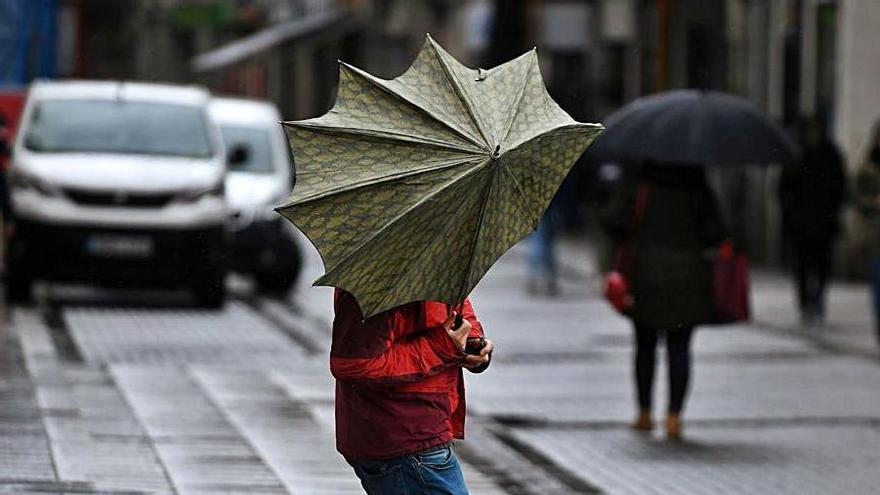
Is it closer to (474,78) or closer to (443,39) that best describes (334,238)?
(474,78)

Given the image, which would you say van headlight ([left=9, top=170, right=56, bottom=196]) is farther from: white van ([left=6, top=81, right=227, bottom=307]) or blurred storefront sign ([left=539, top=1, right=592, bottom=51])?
blurred storefront sign ([left=539, top=1, right=592, bottom=51])

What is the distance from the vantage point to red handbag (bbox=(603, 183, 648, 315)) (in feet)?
35.2

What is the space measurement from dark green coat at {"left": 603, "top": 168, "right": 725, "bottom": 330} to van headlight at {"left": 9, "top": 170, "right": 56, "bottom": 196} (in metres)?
7.41

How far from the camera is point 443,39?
43.6m

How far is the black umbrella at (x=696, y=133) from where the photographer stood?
10.6m

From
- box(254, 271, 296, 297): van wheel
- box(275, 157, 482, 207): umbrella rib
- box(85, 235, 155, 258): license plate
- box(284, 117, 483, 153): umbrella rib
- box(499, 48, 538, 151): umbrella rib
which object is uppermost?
box(499, 48, 538, 151): umbrella rib

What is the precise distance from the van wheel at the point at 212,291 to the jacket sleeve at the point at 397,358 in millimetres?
12291

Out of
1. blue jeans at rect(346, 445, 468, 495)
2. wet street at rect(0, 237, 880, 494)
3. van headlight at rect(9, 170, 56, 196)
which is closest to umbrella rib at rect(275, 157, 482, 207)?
blue jeans at rect(346, 445, 468, 495)

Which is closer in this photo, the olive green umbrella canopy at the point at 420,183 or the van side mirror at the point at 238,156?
the olive green umbrella canopy at the point at 420,183

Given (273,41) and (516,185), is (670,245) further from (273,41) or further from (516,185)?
(273,41)

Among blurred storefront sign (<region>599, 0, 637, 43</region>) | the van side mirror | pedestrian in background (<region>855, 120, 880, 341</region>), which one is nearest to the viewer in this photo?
pedestrian in background (<region>855, 120, 880, 341</region>)

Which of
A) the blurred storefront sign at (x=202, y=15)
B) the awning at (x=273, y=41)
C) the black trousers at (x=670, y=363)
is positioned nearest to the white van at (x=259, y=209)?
the black trousers at (x=670, y=363)

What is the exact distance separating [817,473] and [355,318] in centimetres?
496

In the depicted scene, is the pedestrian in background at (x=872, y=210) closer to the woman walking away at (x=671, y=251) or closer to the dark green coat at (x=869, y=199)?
the dark green coat at (x=869, y=199)
